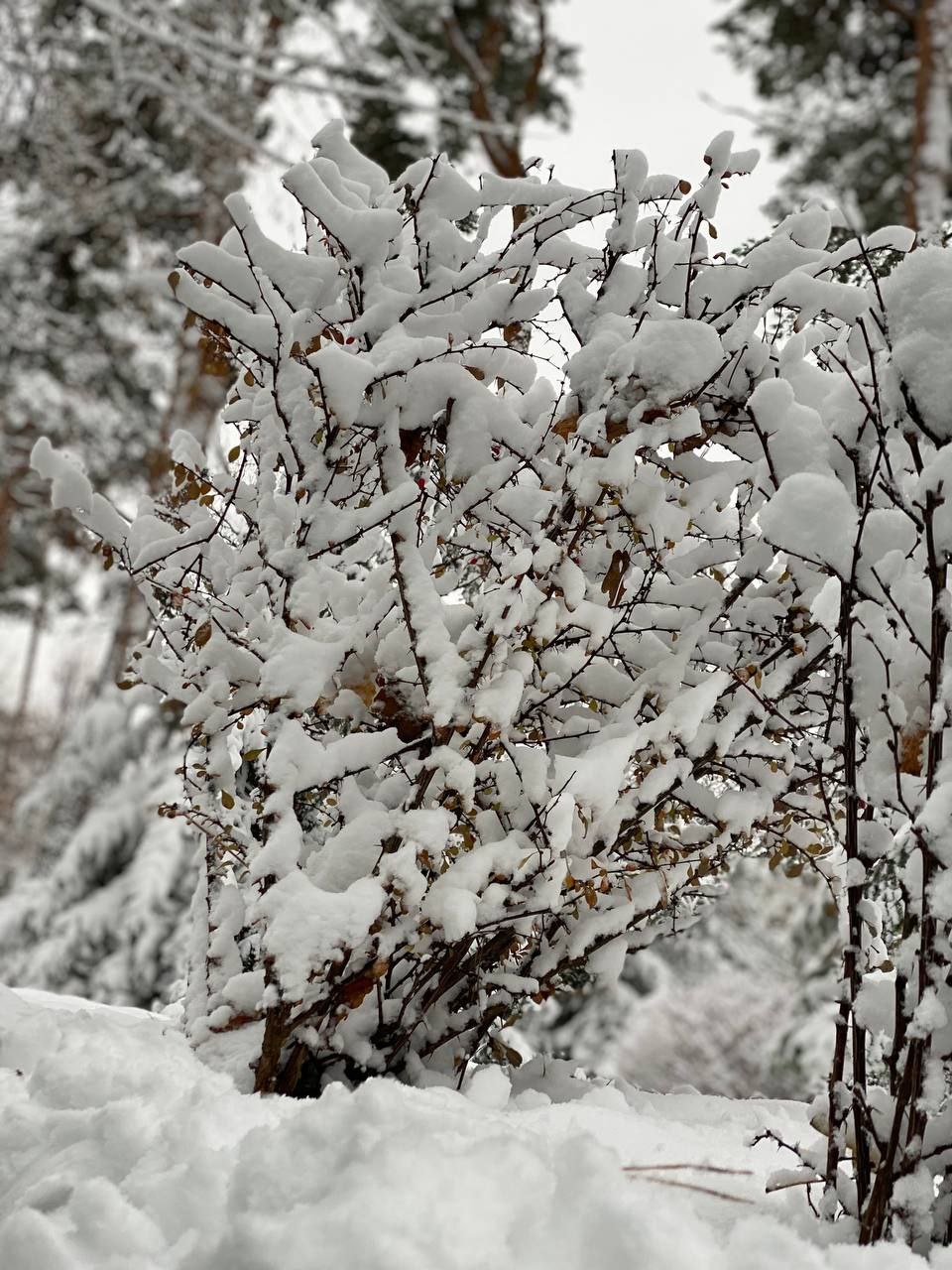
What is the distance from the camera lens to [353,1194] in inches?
47.2

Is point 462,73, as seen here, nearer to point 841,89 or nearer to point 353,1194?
point 841,89

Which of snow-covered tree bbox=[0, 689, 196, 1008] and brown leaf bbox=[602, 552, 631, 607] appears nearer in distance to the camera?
brown leaf bbox=[602, 552, 631, 607]

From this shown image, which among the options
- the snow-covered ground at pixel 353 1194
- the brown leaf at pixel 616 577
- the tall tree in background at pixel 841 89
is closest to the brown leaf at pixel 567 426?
the brown leaf at pixel 616 577

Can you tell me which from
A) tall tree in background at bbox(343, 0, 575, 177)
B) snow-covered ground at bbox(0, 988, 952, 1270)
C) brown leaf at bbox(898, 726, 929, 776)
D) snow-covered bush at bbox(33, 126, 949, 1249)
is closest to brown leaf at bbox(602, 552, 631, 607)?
snow-covered bush at bbox(33, 126, 949, 1249)

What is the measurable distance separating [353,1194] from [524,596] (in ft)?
2.78

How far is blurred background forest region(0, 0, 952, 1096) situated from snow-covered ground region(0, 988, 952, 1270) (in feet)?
9.44

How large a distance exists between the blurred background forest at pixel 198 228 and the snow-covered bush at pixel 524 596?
5.75 ft

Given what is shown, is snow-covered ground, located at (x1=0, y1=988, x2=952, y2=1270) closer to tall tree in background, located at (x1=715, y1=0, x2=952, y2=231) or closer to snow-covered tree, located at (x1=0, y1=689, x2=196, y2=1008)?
snow-covered tree, located at (x1=0, y1=689, x2=196, y2=1008)

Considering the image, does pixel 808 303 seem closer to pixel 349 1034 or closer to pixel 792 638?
pixel 792 638

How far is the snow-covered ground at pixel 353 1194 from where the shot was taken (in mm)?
1164

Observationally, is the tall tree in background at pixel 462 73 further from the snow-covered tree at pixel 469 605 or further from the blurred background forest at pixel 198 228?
the snow-covered tree at pixel 469 605

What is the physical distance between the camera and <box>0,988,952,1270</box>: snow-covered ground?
1.16 meters

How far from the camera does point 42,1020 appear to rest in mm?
1892

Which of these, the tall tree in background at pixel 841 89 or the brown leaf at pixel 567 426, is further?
the tall tree in background at pixel 841 89
